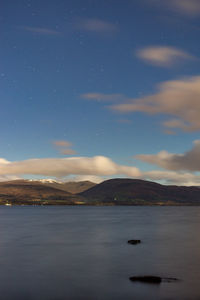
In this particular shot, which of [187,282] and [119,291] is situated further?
[187,282]

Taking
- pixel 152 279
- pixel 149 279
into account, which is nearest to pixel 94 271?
pixel 149 279

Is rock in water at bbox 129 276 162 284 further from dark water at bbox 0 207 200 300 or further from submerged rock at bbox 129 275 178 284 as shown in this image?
dark water at bbox 0 207 200 300

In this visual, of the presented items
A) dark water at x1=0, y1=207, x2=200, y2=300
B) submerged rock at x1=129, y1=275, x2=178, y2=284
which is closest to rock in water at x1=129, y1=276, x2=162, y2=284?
submerged rock at x1=129, y1=275, x2=178, y2=284

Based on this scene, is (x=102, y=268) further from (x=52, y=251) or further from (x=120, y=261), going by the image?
(x=52, y=251)

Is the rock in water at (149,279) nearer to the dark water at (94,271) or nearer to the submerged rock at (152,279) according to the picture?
the submerged rock at (152,279)

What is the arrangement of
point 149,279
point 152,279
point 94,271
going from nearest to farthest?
point 152,279, point 149,279, point 94,271

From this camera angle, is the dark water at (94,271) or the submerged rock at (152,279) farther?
the submerged rock at (152,279)

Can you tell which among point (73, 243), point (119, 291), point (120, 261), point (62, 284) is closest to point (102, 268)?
point (120, 261)

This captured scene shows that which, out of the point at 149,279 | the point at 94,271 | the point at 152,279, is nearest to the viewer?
the point at 152,279

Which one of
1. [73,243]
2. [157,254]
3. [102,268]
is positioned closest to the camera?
[102,268]

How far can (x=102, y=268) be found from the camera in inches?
2063

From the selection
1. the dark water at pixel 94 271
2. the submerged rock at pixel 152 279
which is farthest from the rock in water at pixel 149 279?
the dark water at pixel 94 271

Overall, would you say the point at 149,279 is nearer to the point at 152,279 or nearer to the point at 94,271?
the point at 152,279

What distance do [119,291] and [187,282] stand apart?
1027 centimetres
